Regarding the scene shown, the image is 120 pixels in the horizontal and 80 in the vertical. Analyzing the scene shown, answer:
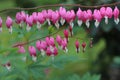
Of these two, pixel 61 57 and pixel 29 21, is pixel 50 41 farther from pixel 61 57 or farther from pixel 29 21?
pixel 61 57

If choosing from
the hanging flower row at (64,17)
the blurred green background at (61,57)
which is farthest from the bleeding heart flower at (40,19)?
the blurred green background at (61,57)

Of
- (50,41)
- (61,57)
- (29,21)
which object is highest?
(29,21)

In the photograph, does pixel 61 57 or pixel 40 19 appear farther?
pixel 61 57

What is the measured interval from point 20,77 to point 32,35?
33 cm

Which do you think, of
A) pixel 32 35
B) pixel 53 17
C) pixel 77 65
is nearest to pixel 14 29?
pixel 32 35

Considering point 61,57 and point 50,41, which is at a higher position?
point 50,41

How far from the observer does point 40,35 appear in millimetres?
2498

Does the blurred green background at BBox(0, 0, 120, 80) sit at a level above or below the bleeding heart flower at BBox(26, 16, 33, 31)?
below

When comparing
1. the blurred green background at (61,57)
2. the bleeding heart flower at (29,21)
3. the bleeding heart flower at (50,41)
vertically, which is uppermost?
the bleeding heart flower at (29,21)

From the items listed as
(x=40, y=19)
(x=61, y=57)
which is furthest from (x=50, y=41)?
(x=61, y=57)

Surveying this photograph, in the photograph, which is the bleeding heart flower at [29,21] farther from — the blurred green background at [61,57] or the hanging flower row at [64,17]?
the blurred green background at [61,57]

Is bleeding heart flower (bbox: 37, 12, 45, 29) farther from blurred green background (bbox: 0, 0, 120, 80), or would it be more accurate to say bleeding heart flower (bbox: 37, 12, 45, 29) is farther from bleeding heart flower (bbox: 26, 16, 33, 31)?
blurred green background (bbox: 0, 0, 120, 80)

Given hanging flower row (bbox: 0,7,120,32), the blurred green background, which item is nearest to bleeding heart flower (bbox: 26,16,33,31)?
hanging flower row (bbox: 0,7,120,32)

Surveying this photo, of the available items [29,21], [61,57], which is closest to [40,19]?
[29,21]
